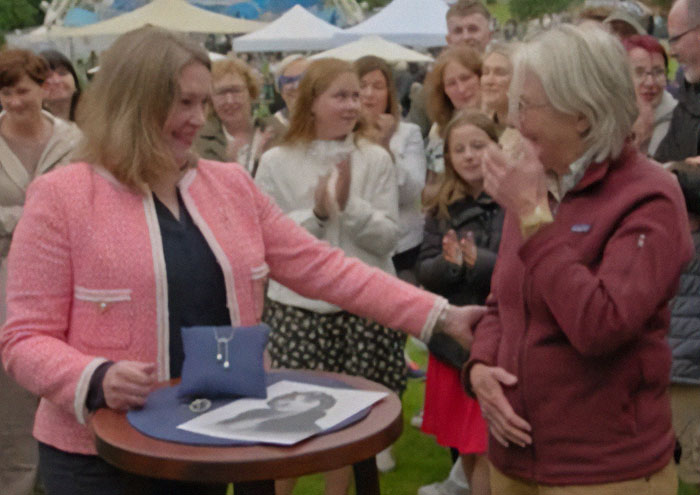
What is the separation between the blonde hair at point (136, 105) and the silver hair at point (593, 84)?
89cm

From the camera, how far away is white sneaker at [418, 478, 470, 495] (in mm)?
4449

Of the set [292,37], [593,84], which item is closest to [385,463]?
[593,84]

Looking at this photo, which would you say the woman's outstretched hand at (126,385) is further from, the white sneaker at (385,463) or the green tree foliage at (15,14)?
the green tree foliage at (15,14)

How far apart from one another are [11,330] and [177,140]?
60 centimetres

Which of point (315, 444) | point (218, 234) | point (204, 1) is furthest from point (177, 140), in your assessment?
point (204, 1)

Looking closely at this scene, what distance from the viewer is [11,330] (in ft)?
7.50

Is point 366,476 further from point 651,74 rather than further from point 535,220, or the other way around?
point 651,74

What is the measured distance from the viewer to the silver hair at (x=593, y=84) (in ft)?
6.55

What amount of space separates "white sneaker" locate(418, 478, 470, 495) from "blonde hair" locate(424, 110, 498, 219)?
1.29 metres

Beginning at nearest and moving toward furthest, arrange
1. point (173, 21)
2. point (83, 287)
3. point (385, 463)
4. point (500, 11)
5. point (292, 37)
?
1. point (83, 287)
2. point (385, 463)
3. point (500, 11)
4. point (292, 37)
5. point (173, 21)

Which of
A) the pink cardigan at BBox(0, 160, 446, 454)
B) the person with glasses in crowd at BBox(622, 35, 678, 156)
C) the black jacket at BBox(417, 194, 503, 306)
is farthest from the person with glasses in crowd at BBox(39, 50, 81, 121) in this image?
the pink cardigan at BBox(0, 160, 446, 454)

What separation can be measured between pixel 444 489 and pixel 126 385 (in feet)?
8.69

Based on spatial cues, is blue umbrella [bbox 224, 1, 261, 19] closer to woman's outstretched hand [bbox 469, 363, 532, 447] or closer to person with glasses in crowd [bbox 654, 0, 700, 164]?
person with glasses in crowd [bbox 654, 0, 700, 164]

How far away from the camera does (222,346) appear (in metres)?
2.19
